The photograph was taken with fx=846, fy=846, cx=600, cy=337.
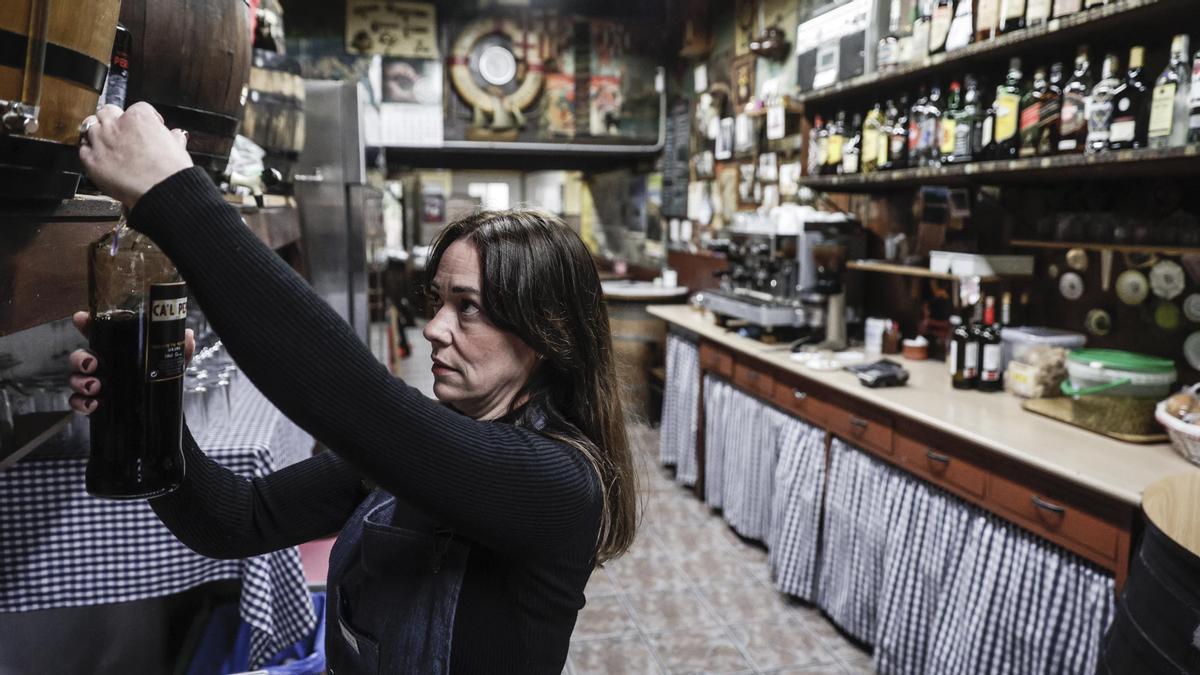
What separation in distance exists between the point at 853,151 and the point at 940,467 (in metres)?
1.74

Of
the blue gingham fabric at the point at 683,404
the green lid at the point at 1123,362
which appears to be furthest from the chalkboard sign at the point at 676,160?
the green lid at the point at 1123,362

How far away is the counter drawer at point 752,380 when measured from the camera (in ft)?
13.2

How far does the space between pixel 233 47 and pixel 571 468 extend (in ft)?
2.89

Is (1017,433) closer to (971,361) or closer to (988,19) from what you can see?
(971,361)

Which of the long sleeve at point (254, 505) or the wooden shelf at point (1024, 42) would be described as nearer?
the long sleeve at point (254, 505)

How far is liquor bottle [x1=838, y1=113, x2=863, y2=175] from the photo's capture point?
3.94m

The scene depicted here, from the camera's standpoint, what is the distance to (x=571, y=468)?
3.30 ft

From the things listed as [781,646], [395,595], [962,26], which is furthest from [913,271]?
[395,595]

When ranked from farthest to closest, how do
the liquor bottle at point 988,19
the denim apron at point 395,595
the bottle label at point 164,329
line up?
the liquor bottle at point 988,19, the denim apron at point 395,595, the bottle label at point 164,329

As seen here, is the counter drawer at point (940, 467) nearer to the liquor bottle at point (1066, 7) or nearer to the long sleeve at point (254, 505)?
the liquor bottle at point (1066, 7)

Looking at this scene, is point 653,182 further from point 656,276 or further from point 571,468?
point 571,468

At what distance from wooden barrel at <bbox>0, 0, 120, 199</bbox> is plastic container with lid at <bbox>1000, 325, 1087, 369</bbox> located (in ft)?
10.3

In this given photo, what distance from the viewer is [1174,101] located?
96.1 inches

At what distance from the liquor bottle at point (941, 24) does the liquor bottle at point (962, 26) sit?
0.03m
